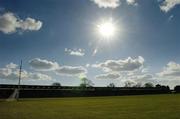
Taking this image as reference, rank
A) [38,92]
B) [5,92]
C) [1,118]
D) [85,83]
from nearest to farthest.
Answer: [1,118], [5,92], [38,92], [85,83]

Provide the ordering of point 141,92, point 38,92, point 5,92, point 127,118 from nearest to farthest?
point 127,118 < point 5,92 < point 38,92 < point 141,92

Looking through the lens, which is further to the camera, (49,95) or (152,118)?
(49,95)

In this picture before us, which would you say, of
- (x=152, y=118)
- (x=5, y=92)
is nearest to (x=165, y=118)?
(x=152, y=118)

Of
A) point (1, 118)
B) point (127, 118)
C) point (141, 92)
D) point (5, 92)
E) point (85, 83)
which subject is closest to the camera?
point (127, 118)

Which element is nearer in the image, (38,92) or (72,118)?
(72,118)

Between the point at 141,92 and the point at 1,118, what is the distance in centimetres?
9659

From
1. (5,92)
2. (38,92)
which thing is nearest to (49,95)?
(38,92)

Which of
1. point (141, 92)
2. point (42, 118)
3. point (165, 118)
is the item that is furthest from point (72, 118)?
point (141, 92)

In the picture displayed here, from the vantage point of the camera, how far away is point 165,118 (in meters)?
12.6

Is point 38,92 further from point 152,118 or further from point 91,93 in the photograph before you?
point 152,118

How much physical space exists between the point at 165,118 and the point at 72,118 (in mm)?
4977

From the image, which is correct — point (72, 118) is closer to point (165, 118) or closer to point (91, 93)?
point (165, 118)

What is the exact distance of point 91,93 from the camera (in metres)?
92.1

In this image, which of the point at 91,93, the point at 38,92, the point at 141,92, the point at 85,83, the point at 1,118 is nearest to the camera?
the point at 1,118
